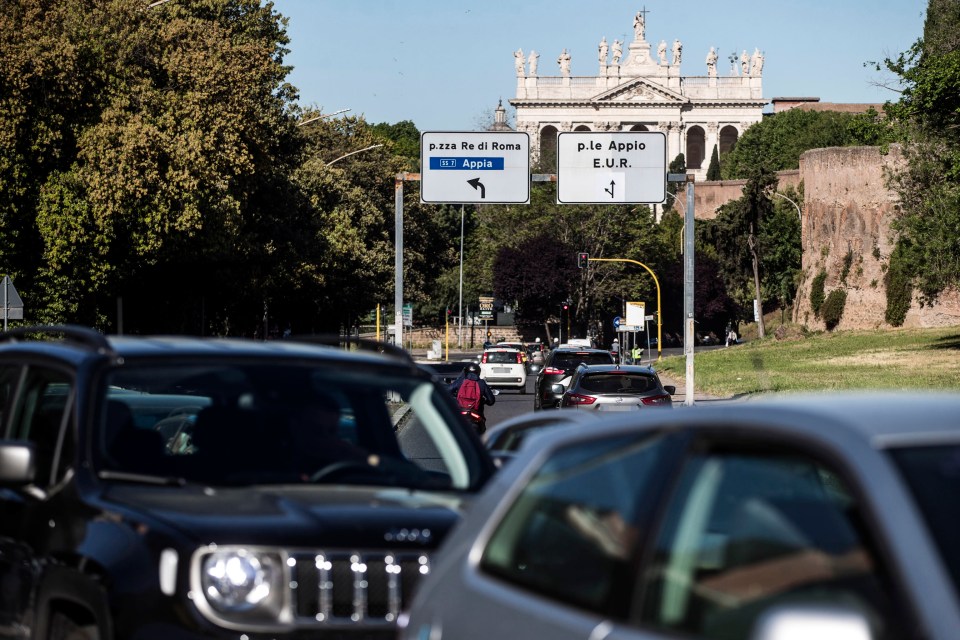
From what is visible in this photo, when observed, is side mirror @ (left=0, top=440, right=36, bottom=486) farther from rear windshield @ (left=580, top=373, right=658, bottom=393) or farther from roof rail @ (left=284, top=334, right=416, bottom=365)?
rear windshield @ (left=580, top=373, right=658, bottom=393)

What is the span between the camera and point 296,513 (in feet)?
15.5

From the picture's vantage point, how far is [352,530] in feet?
15.1

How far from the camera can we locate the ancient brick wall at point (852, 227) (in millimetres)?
84500

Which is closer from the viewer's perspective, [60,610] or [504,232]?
[60,610]

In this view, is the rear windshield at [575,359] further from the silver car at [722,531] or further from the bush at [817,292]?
the bush at [817,292]

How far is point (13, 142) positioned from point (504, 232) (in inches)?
2620

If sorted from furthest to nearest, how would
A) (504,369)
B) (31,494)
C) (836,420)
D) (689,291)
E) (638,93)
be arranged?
1. (638,93)
2. (504,369)
3. (689,291)
4. (31,494)
5. (836,420)

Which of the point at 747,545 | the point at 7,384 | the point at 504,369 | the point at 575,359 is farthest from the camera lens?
the point at 504,369

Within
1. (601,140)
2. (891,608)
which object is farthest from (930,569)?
(601,140)

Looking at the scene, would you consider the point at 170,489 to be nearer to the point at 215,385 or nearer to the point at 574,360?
the point at 215,385

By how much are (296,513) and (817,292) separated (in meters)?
87.5

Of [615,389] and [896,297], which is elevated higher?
[896,297]

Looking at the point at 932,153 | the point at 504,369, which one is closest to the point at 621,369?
the point at 504,369

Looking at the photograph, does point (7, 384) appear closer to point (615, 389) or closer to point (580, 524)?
point (580, 524)
